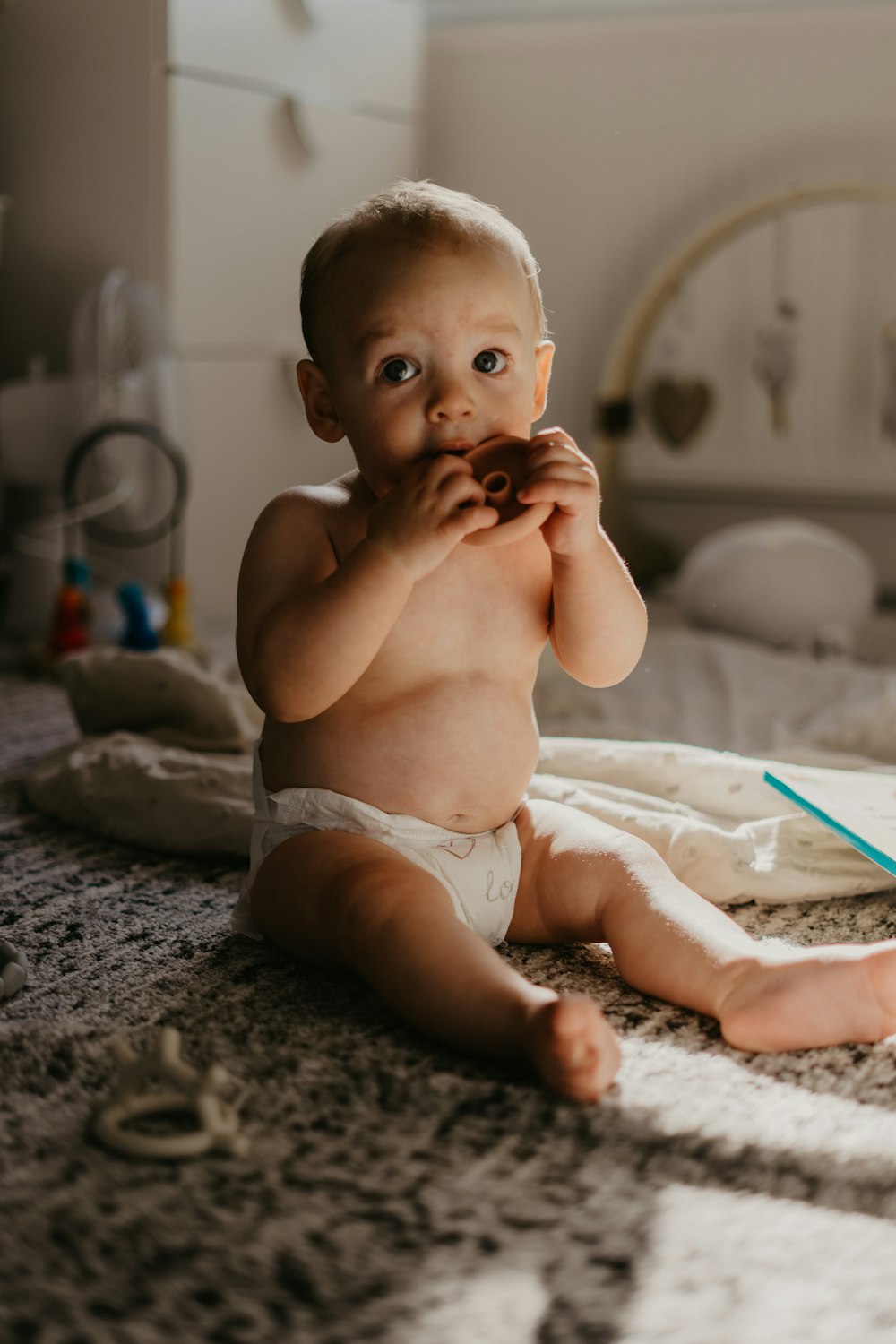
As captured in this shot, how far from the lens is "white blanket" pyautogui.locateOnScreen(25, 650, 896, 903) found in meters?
0.94

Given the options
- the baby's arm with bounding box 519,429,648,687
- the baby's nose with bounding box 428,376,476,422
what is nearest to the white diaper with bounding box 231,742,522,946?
the baby's arm with bounding box 519,429,648,687

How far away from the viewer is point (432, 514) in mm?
A: 739

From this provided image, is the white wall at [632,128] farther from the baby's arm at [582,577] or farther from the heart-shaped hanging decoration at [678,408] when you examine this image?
the baby's arm at [582,577]

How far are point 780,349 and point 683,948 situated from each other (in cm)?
165

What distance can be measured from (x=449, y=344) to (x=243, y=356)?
1340 mm

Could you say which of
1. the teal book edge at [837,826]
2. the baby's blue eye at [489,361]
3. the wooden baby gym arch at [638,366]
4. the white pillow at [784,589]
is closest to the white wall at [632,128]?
the wooden baby gym arch at [638,366]

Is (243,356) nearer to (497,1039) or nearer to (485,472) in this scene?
(485,472)

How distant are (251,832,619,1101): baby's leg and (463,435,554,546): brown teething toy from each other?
18 cm

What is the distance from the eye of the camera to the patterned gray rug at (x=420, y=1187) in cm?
49

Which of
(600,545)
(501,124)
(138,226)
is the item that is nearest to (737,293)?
(501,124)

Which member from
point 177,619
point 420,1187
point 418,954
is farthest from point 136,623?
point 420,1187

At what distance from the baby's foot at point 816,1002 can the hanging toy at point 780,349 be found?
164 cm

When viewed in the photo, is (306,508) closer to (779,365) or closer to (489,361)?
(489,361)

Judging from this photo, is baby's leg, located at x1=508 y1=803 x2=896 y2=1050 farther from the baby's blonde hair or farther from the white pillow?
the white pillow
